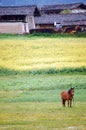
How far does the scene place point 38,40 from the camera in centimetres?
587

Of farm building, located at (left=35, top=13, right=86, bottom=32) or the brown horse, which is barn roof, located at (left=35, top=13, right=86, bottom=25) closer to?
farm building, located at (left=35, top=13, right=86, bottom=32)

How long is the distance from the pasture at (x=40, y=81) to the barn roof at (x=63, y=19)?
0.26 meters

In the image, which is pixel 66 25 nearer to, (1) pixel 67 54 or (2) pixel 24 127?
(1) pixel 67 54

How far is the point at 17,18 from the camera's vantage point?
5.95 meters

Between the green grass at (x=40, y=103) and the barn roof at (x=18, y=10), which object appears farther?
the barn roof at (x=18, y=10)

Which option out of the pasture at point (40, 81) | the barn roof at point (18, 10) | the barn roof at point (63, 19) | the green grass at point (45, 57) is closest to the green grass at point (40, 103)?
the pasture at point (40, 81)

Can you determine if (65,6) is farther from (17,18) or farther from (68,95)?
(68,95)

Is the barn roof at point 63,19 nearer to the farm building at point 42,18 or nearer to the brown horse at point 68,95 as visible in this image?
the farm building at point 42,18

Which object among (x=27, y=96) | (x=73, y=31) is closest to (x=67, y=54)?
(x=73, y=31)

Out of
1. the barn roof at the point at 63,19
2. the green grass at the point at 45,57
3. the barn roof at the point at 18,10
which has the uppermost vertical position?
the barn roof at the point at 18,10

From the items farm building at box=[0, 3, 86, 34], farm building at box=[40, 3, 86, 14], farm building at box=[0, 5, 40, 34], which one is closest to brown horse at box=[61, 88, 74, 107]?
farm building at box=[0, 3, 86, 34]

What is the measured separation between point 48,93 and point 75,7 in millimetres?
1311

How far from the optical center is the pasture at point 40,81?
17.7ft

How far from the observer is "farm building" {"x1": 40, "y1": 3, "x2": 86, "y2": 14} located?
229 inches
